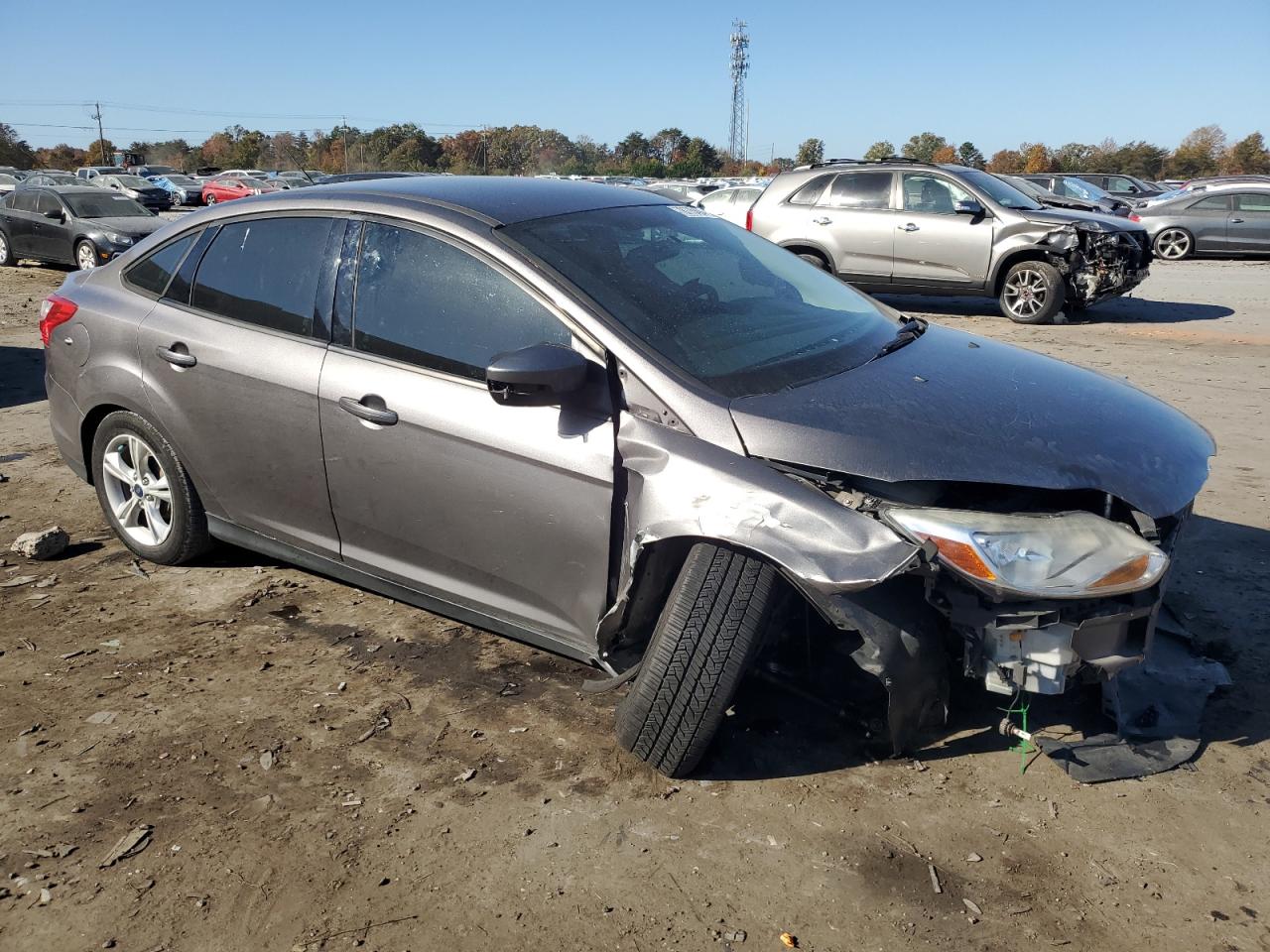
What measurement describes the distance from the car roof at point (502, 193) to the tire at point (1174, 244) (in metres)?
18.7

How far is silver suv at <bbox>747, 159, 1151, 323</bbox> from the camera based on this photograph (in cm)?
1184

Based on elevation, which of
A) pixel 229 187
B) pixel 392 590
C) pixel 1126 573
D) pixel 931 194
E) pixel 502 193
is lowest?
pixel 392 590

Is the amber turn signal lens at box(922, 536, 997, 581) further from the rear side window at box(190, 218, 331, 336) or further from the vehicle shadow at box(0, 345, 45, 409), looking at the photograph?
the vehicle shadow at box(0, 345, 45, 409)

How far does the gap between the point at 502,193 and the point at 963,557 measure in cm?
220

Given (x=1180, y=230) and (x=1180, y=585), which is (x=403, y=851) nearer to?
(x=1180, y=585)

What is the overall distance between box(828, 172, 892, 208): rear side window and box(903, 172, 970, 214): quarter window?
0.81 ft

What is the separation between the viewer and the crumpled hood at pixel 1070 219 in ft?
38.2

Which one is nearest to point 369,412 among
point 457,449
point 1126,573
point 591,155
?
point 457,449

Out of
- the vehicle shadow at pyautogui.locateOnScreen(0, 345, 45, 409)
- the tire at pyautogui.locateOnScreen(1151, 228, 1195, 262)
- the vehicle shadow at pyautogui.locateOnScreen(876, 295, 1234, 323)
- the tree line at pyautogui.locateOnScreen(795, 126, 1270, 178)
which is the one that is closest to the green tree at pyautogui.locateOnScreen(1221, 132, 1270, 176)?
the tree line at pyautogui.locateOnScreen(795, 126, 1270, 178)

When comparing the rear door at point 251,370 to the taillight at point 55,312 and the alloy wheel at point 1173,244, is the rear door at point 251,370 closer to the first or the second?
the taillight at point 55,312

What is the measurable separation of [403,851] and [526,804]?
0.38 m

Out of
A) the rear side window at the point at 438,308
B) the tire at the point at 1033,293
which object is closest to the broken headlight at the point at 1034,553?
the rear side window at the point at 438,308

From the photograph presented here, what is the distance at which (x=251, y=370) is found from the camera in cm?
390

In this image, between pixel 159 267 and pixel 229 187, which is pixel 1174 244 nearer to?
pixel 159 267
